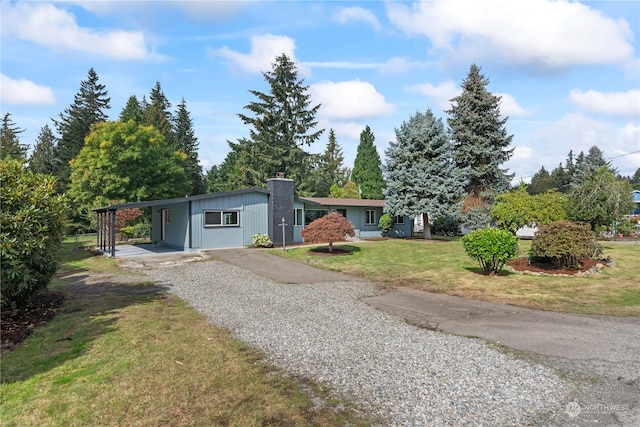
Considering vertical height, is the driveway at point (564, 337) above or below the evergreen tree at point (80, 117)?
below

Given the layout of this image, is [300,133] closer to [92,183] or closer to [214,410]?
[92,183]

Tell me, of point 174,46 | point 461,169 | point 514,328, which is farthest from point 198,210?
point 461,169

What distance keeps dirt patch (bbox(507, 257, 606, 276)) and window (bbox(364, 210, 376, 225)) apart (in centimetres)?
1374

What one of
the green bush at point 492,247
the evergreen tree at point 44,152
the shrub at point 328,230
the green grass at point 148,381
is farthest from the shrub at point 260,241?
the evergreen tree at point 44,152

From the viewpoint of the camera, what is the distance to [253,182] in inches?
1398

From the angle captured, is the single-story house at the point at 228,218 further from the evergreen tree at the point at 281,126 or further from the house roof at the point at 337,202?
the evergreen tree at the point at 281,126

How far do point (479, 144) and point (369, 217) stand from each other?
31.4 feet

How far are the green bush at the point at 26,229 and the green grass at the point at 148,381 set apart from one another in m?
1.11

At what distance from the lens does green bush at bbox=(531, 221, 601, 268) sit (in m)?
11.9

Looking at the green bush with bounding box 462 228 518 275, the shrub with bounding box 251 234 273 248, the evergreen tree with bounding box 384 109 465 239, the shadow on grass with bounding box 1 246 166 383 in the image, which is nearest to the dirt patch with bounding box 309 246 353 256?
the shrub with bounding box 251 234 273 248

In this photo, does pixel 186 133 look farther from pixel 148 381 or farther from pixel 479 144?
pixel 148 381

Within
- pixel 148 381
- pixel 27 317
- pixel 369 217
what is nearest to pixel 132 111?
pixel 369 217

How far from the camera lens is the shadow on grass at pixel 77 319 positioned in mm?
Answer: 4910

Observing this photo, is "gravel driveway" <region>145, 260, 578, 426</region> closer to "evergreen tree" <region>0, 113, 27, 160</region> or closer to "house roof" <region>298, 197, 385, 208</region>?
"house roof" <region>298, 197, 385, 208</region>
